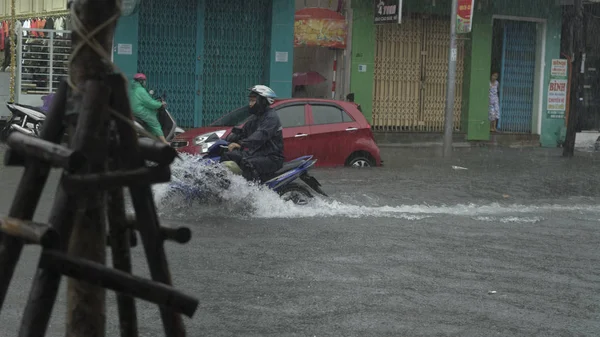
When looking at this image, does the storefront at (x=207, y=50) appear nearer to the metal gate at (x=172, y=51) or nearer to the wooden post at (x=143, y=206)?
the metal gate at (x=172, y=51)

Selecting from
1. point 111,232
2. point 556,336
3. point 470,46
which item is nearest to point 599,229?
point 556,336

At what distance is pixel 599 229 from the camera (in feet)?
38.6

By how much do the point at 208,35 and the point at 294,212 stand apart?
34.0ft

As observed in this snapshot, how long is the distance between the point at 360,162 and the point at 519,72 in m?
10.0

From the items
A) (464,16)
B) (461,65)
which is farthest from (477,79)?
(464,16)

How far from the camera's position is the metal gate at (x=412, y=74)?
23.5 m

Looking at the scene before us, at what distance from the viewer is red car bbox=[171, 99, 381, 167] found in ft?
53.6

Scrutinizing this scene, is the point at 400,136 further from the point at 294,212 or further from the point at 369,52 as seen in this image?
the point at 294,212

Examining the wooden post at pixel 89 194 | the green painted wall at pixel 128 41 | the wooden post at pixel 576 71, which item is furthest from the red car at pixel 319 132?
the wooden post at pixel 89 194

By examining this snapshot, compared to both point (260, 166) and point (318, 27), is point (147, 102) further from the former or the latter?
point (318, 27)

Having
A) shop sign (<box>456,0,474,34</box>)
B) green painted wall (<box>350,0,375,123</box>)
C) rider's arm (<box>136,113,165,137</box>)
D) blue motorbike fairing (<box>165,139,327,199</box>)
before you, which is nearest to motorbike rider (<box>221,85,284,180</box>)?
blue motorbike fairing (<box>165,139,327,199</box>)

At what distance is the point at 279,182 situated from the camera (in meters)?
11.8

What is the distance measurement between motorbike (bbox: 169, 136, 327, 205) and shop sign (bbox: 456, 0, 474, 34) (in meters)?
8.93

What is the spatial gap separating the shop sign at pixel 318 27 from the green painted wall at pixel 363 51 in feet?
1.41
